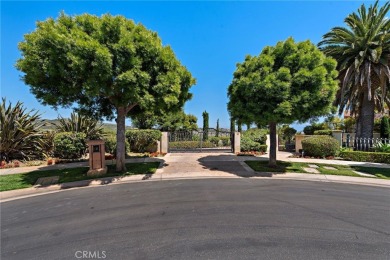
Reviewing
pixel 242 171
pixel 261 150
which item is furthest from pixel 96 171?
pixel 261 150

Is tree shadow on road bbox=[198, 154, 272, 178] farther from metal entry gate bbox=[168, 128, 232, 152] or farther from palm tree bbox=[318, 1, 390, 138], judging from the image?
palm tree bbox=[318, 1, 390, 138]

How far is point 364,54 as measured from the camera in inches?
558

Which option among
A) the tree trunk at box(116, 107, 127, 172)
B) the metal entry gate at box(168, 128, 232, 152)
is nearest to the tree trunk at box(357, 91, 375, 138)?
the metal entry gate at box(168, 128, 232, 152)

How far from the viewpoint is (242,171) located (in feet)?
33.1

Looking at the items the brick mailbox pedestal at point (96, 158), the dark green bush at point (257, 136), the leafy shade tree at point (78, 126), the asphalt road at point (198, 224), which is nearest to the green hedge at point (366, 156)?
the dark green bush at point (257, 136)

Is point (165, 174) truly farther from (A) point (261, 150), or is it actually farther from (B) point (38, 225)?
(A) point (261, 150)

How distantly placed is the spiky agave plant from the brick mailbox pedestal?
5140 millimetres

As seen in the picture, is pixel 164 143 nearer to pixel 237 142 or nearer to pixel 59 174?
pixel 237 142

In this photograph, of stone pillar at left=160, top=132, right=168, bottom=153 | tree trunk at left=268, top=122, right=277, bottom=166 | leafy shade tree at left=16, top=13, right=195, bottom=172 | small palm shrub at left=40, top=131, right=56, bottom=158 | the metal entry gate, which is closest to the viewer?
leafy shade tree at left=16, top=13, right=195, bottom=172

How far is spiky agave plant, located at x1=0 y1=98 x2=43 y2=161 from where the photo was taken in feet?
35.3

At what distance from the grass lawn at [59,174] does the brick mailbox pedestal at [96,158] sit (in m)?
0.33

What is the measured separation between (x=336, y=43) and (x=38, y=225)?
64.9 feet

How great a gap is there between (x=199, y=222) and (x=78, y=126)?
Answer: 1241 centimetres

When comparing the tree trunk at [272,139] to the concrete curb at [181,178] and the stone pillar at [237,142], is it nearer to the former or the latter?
the concrete curb at [181,178]
